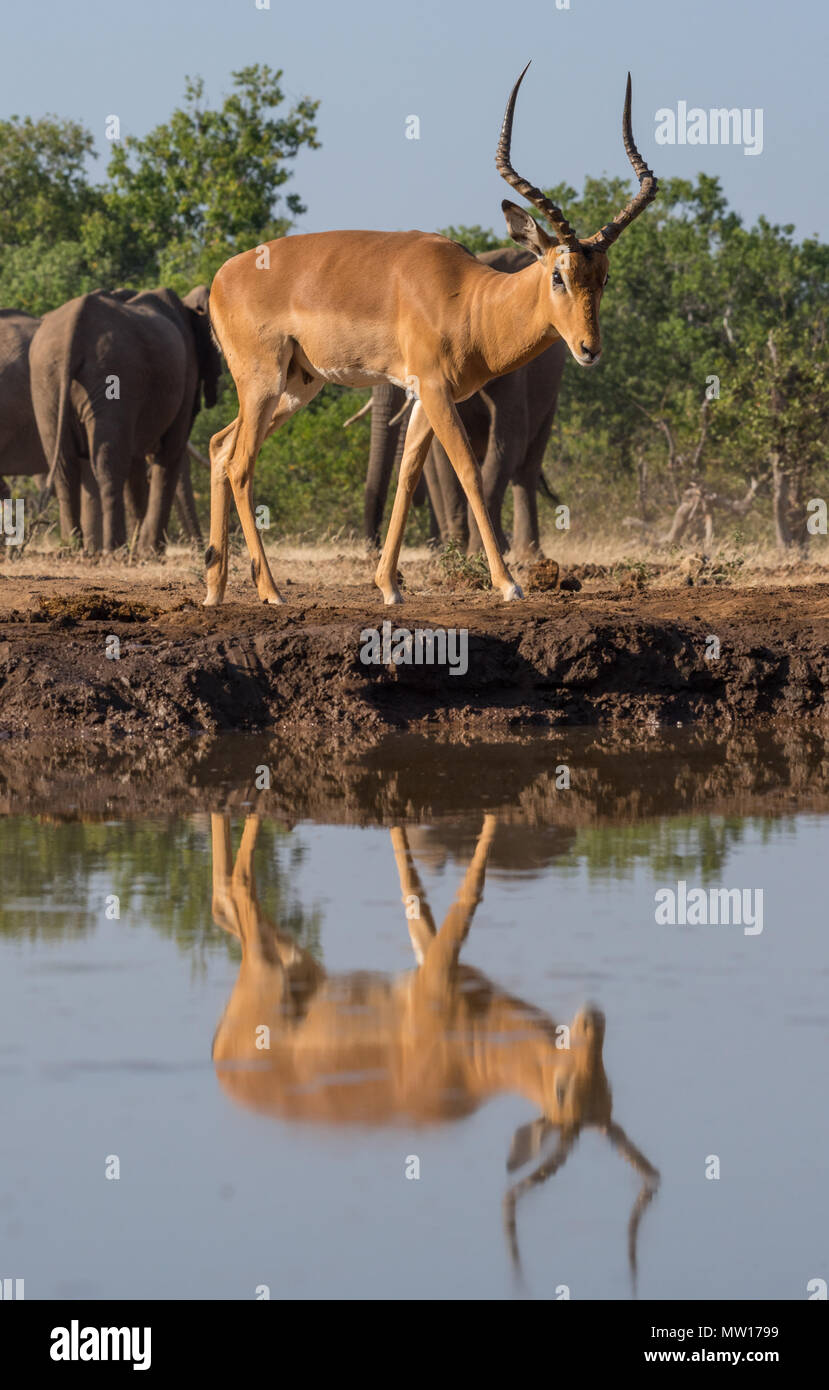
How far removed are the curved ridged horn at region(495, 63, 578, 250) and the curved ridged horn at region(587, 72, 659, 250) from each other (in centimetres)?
10

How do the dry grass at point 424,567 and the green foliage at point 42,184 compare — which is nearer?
the dry grass at point 424,567

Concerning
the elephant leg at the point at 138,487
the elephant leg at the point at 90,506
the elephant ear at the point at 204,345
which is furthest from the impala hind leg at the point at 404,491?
the elephant ear at the point at 204,345

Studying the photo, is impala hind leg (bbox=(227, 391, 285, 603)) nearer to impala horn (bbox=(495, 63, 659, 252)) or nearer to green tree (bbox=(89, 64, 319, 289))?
impala horn (bbox=(495, 63, 659, 252))

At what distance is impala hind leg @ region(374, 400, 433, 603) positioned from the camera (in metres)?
10.8

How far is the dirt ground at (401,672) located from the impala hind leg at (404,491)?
0.39 meters

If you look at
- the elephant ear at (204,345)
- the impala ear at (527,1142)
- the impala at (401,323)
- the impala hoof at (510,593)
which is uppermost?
the elephant ear at (204,345)

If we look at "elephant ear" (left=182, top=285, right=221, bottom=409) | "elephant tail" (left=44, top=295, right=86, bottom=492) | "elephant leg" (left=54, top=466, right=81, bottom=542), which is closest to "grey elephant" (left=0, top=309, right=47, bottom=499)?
"elephant ear" (left=182, top=285, right=221, bottom=409)

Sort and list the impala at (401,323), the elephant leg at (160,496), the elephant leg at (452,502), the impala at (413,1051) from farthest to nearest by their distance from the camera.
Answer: the elephant leg at (160,496) → the elephant leg at (452,502) → the impala at (401,323) → the impala at (413,1051)

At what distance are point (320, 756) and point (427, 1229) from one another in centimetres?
560

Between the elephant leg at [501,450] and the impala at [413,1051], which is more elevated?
the elephant leg at [501,450]

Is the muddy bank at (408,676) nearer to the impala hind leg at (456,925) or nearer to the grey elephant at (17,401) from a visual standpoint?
the impala hind leg at (456,925)

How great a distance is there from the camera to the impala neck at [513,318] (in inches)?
405

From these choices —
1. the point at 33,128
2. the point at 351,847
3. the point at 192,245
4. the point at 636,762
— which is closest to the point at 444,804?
the point at 351,847
